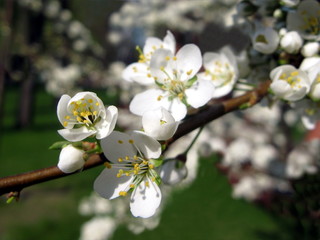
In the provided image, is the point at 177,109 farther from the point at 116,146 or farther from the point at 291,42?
the point at 291,42

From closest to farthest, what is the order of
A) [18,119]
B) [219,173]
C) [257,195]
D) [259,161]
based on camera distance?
[259,161] → [219,173] → [257,195] → [18,119]

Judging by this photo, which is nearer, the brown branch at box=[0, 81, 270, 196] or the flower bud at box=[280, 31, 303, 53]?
the brown branch at box=[0, 81, 270, 196]

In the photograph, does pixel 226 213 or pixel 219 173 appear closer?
pixel 219 173

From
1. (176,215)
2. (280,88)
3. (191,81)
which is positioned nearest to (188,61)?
(191,81)

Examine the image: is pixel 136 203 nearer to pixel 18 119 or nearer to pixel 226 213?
pixel 226 213

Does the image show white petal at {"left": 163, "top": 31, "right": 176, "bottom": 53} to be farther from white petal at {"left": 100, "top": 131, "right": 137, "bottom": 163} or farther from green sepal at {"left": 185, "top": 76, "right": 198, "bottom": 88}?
white petal at {"left": 100, "top": 131, "right": 137, "bottom": 163}

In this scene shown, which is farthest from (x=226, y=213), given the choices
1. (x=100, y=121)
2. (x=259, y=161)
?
(x=100, y=121)

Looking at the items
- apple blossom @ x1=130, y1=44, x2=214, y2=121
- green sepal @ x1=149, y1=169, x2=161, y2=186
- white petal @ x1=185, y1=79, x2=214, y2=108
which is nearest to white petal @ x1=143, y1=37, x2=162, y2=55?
apple blossom @ x1=130, y1=44, x2=214, y2=121
